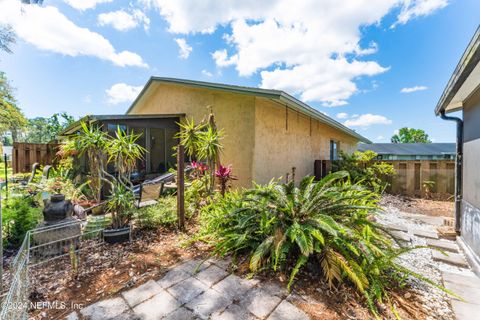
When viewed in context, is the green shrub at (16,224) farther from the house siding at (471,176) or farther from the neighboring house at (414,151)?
the neighboring house at (414,151)

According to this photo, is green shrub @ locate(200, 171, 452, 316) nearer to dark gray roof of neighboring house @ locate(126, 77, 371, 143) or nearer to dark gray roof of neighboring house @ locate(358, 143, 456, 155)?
dark gray roof of neighboring house @ locate(126, 77, 371, 143)

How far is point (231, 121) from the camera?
241 inches

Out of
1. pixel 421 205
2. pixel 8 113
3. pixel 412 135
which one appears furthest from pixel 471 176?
pixel 412 135

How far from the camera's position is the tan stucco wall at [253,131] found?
572 centimetres

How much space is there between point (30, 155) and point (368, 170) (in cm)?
1561

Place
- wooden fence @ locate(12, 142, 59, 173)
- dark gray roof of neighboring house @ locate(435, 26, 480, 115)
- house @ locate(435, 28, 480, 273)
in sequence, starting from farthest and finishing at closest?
wooden fence @ locate(12, 142, 59, 173) → house @ locate(435, 28, 480, 273) → dark gray roof of neighboring house @ locate(435, 26, 480, 115)

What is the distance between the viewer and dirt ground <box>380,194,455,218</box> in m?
5.44

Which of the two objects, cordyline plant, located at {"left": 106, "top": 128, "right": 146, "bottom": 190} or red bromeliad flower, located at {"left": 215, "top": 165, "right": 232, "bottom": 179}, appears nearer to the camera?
cordyline plant, located at {"left": 106, "top": 128, "right": 146, "bottom": 190}

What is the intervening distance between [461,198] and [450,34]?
494 centimetres

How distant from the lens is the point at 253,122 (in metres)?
5.64

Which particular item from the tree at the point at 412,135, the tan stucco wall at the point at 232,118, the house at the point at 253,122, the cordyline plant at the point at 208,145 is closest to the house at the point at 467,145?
the house at the point at 253,122

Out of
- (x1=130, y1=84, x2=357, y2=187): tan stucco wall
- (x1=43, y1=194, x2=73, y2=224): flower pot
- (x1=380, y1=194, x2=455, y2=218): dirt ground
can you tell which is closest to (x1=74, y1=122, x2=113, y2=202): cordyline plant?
(x1=43, y1=194, x2=73, y2=224): flower pot

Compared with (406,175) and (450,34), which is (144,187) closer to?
(406,175)

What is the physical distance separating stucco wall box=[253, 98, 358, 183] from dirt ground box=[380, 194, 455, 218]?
290 centimetres
